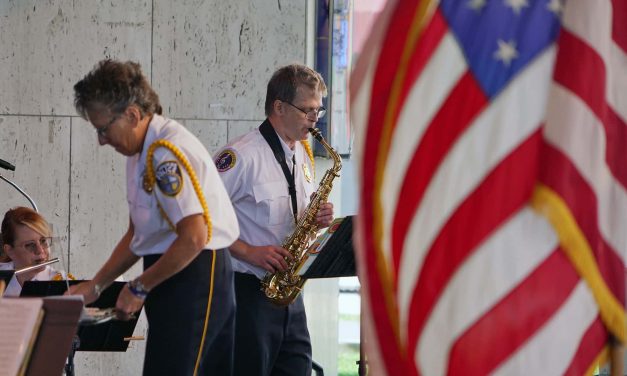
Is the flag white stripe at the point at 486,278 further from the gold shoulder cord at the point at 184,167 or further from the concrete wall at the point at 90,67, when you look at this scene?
the concrete wall at the point at 90,67

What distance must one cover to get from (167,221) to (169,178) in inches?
7.6

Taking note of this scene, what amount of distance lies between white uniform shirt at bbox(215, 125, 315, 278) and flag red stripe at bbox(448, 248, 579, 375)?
10.0ft

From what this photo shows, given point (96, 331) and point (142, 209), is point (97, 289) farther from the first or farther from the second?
point (96, 331)

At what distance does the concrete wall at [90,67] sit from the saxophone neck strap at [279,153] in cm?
228

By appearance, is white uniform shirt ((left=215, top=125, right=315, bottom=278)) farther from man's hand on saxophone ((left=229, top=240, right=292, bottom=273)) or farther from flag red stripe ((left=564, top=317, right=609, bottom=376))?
flag red stripe ((left=564, top=317, right=609, bottom=376))

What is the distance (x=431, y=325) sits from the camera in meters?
3.16

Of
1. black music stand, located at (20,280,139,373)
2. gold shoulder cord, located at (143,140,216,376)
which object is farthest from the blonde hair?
gold shoulder cord, located at (143,140,216,376)

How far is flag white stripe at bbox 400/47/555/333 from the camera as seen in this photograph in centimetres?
315

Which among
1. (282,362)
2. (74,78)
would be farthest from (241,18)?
(282,362)

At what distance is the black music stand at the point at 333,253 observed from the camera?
570 centimetres

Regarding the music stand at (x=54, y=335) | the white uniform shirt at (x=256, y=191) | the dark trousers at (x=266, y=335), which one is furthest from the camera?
the white uniform shirt at (x=256, y=191)

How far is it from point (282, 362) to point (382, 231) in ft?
10.4

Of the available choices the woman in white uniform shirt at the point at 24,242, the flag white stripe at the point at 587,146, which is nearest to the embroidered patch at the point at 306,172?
the woman in white uniform shirt at the point at 24,242

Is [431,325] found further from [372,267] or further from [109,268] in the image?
[109,268]
